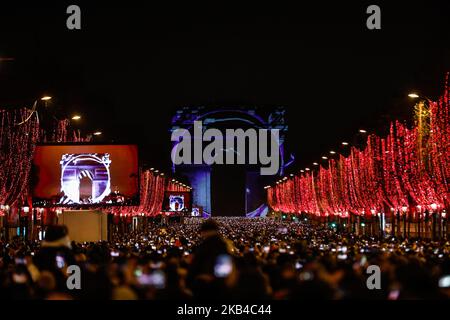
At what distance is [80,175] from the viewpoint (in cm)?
4675

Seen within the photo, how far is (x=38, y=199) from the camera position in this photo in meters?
46.8

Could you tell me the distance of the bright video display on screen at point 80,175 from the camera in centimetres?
4609

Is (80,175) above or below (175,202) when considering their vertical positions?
above

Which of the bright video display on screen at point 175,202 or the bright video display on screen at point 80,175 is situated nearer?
the bright video display on screen at point 80,175

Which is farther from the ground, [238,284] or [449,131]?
[449,131]

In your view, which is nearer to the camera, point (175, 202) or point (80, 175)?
point (80, 175)

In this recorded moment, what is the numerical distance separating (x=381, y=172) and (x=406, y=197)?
7.11 meters

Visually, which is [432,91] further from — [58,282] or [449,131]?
[58,282]

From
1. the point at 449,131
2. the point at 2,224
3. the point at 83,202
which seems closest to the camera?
the point at 83,202

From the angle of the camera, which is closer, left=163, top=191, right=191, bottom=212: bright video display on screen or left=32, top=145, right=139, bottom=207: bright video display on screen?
left=32, top=145, right=139, bottom=207: bright video display on screen

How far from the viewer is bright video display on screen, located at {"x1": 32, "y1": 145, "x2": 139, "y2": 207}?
151 ft

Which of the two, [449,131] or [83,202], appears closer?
[83,202]

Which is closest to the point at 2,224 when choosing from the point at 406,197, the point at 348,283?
the point at 406,197
